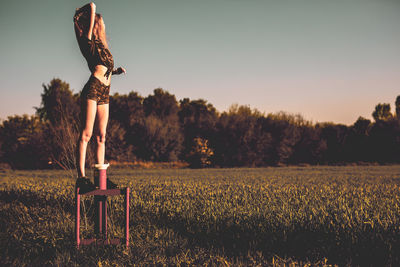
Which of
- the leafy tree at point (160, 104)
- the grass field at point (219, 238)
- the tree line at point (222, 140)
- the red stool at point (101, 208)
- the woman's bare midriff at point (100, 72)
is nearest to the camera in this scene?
the grass field at point (219, 238)

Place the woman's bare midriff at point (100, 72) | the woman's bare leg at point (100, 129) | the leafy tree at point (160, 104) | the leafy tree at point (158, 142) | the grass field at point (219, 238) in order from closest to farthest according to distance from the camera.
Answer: the grass field at point (219, 238) < the woman's bare midriff at point (100, 72) < the woman's bare leg at point (100, 129) < the leafy tree at point (158, 142) < the leafy tree at point (160, 104)

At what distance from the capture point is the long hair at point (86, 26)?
13.0 feet

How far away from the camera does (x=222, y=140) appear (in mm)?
41781

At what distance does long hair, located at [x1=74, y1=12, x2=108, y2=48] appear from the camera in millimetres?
3960

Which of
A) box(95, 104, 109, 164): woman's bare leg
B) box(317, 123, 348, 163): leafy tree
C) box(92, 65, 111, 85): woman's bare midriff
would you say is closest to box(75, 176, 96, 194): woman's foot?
box(95, 104, 109, 164): woman's bare leg

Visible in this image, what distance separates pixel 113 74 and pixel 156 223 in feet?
8.48

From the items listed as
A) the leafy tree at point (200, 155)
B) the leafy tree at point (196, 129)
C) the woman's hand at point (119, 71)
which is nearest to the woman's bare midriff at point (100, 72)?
the woman's hand at point (119, 71)

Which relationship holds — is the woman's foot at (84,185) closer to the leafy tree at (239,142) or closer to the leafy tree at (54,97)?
the leafy tree at (239,142)

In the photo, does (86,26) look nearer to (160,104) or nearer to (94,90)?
(94,90)

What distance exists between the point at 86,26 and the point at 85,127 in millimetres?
1367

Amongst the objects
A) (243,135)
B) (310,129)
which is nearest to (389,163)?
(310,129)

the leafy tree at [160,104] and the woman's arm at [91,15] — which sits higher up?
the leafy tree at [160,104]

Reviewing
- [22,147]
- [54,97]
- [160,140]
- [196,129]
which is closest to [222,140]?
[196,129]

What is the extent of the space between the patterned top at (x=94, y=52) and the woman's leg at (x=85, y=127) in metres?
0.50
